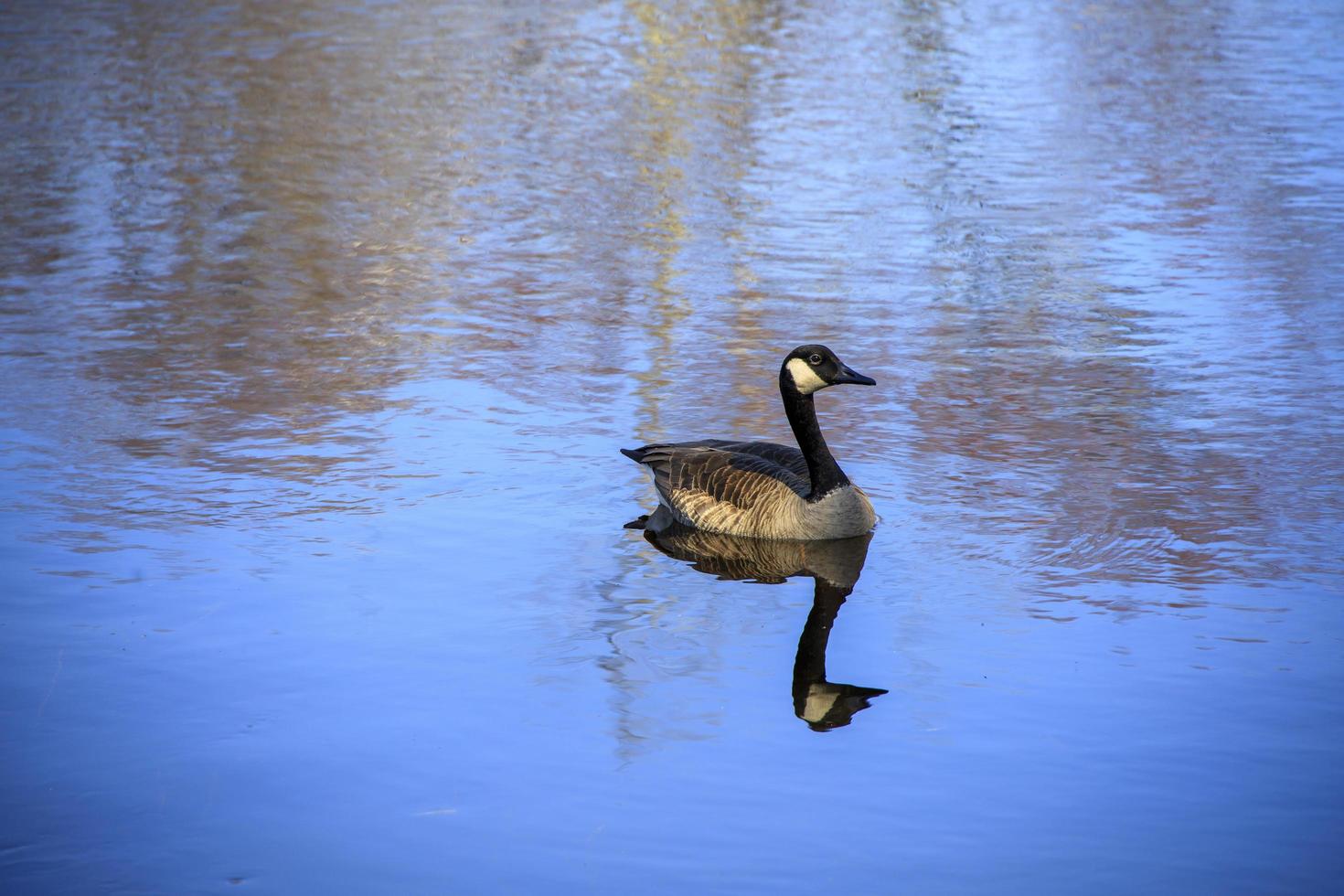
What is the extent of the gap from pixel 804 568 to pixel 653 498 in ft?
4.18

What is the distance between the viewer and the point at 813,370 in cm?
853

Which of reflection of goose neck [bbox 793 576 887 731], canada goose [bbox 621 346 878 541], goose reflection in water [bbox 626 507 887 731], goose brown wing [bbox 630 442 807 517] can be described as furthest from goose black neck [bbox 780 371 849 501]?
reflection of goose neck [bbox 793 576 887 731]

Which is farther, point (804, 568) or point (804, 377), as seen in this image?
point (804, 377)

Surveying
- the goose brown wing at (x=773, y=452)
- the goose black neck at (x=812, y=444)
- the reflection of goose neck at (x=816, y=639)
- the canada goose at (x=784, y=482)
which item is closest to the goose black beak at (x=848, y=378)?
the canada goose at (x=784, y=482)

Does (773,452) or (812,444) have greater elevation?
(812,444)

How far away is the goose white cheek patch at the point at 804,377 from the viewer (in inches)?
336

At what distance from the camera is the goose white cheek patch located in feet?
28.0

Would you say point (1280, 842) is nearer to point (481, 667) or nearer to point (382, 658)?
point (481, 667)

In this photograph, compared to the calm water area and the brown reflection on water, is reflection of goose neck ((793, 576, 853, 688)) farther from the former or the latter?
the brown reflection on water

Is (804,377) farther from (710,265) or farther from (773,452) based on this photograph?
(710,265)

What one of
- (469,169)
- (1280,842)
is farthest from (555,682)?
(469,169)

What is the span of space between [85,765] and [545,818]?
1.74 meters

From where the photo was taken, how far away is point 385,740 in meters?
6.14

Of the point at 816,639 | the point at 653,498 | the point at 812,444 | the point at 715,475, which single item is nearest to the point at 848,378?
the point at 812,444
